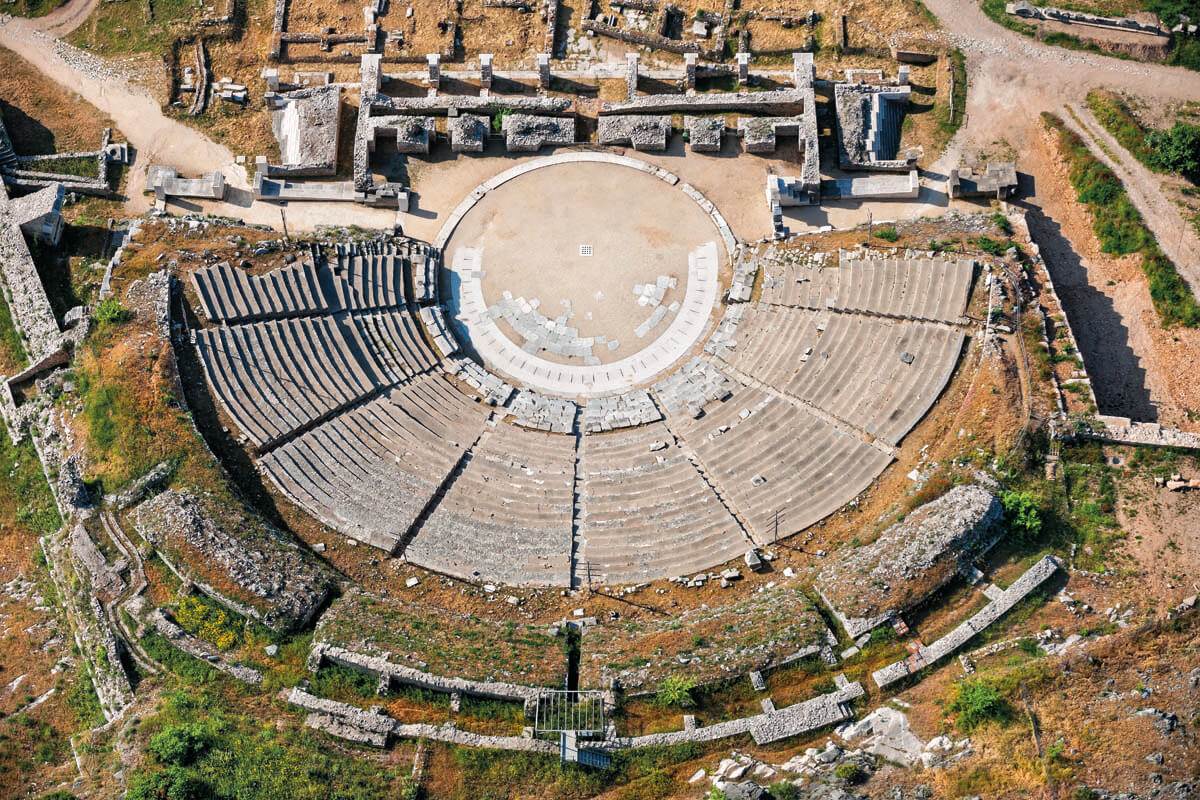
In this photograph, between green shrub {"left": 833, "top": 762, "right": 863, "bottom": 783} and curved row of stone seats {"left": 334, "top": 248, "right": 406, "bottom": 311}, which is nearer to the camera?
green shrub {"left": 833, "top": 762, "right": 863, "bottom": 783}

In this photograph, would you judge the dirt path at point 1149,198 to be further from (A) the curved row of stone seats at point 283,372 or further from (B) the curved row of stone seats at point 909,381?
(A) the curved row of stone seats at point 283,372

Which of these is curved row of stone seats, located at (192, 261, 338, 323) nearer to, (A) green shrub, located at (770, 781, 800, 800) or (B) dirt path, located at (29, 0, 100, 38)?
(B) dirt path, located at (29, 0, 100, 38)

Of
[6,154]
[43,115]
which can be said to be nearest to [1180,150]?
[43,115]

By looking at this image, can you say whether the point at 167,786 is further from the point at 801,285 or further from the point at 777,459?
the point at 801,285

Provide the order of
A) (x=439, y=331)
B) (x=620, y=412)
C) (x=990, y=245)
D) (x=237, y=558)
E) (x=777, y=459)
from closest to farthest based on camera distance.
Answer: (x=237, y=558) → (x=777, y=459) → (x=620, y=412) → (x=990, y=245) → (x=439, y=331)

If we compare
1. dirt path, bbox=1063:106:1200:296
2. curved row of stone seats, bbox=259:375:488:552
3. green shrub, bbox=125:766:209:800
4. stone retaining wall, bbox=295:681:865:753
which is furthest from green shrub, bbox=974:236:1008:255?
green shrub, bbox=125:766:209:800

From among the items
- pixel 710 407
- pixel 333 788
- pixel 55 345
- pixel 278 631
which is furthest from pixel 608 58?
pixel 333 788
